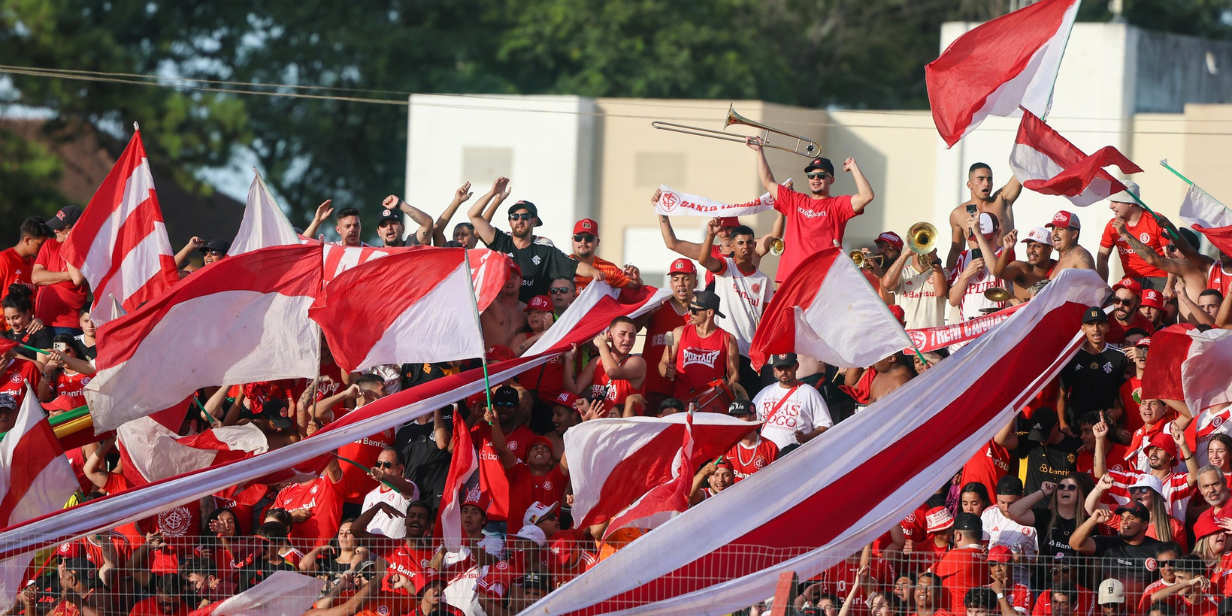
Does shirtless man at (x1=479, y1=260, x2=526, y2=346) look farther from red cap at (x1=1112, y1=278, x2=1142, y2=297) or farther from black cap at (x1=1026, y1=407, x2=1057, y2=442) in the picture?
red cap at (x1=1112, y1=278, x2=1142, y2=297)

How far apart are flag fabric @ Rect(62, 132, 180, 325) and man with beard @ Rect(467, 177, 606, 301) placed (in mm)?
2395

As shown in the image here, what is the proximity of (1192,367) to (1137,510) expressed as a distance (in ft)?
3.77

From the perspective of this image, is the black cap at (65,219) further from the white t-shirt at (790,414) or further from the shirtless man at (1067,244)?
the shirtless man at (1067,244)

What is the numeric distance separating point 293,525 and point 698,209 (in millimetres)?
3962

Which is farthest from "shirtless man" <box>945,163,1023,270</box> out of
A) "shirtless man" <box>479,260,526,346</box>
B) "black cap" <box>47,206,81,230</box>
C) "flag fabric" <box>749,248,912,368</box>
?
"black cap" <box>47,206,81,230</box>

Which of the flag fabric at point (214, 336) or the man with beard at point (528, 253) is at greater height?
the man with beard at point (528, 253)

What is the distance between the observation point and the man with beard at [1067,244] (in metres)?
12.2

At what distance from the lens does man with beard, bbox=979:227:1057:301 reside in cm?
1240

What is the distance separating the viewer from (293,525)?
12.0 m

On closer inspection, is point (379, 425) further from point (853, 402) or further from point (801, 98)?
point (801, 98)

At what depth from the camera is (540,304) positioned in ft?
42.0

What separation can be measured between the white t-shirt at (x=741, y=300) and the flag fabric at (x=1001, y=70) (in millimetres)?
2197

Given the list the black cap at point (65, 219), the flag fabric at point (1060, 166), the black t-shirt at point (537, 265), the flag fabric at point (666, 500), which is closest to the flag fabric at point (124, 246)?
the black cap at point (65, 219)

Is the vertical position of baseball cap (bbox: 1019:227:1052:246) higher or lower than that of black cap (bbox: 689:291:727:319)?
higher
